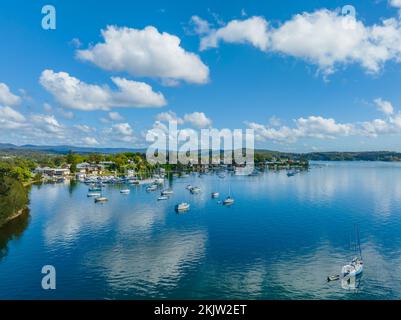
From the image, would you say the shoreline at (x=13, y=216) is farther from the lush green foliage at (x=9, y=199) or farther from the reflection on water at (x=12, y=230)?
the reflection on water at (x=12, y=230)

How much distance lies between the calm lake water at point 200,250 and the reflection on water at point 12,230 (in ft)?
0.33

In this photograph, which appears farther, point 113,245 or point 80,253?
point 113,245

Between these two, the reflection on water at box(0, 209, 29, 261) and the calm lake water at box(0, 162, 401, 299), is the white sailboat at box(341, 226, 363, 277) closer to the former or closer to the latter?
the calm lake water at box(0, 162, 401, 299)

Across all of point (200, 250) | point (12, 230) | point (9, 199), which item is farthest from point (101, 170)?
point (200, 250)

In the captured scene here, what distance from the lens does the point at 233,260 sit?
25.8 m

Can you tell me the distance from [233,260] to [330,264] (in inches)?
280

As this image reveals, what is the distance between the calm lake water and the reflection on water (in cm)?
10

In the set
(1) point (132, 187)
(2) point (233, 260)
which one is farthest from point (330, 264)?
(1) point (132, 187)

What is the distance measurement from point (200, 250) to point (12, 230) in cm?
2093

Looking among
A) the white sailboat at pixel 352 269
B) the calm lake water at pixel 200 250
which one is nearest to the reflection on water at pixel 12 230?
the calm lake water at pixel 200 250

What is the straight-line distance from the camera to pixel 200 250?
28188mm

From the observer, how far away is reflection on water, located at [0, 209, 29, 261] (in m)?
30.1

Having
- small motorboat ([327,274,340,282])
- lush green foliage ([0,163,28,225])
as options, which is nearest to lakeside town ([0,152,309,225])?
lush green foliage ([0,163,28,225])
